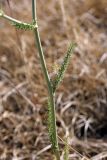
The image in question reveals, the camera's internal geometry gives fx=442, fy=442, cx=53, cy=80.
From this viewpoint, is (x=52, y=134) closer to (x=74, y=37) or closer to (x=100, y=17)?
(x=74, y=37)

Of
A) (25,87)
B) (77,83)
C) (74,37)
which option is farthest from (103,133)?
(74,37)

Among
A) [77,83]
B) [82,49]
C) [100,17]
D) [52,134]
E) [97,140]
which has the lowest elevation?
[97,140]

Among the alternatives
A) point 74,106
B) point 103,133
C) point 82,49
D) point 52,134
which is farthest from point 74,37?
point 52,134

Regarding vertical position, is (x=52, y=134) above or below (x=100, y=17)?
below

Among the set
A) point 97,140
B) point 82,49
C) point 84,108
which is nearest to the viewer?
point 97,140

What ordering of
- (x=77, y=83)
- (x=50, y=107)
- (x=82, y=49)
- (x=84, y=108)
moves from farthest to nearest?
1. (x=82, y=49)
2. (x=77, y=83)
3. (x=84, y=108)
4. (x=50, y=107)

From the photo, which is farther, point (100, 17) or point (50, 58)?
point (100, 17)
